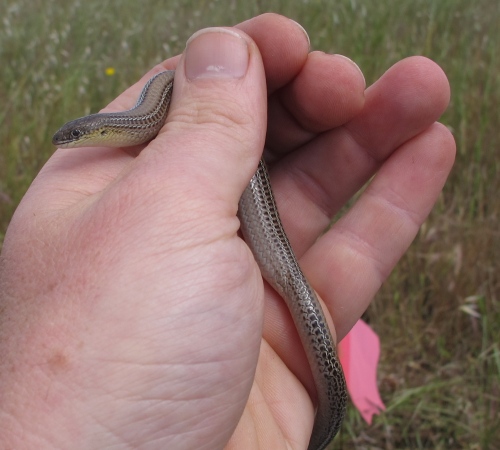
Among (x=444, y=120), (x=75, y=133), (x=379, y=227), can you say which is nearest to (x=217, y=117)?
(x=75, y=133)

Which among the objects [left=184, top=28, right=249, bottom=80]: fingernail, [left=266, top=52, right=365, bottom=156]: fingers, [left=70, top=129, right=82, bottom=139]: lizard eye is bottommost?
[left=266, top=52, right=365, bottom=156]: fingers

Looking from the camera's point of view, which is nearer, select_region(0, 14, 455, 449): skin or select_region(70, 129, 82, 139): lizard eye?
select_region(0, 14, 455, 449): skin

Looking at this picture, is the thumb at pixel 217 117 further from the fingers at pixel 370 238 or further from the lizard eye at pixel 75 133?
the fingers at pixel 370 238

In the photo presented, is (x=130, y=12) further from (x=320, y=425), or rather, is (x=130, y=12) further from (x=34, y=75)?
(x=320, y=425)

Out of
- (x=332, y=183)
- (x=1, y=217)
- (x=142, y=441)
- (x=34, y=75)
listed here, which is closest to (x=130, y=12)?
(x=34, y=75)

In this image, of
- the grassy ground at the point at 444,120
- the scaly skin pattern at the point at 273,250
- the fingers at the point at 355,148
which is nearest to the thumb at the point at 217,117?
the scaly skin pattern at the point at 273,250

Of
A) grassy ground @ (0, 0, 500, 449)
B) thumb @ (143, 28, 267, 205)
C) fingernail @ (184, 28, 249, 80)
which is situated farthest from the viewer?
grassy ground @ (0, 0, 500, 449)

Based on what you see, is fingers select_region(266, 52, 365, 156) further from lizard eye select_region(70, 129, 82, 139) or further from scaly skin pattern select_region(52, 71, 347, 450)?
lizard eye select_region(70, 129, 82, 139)

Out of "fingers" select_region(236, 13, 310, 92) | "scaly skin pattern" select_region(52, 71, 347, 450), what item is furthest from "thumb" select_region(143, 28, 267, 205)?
"scaly skin pattern" select_region(52, 71, 347, 450)

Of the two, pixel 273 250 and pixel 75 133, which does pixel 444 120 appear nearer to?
pixel 273 250

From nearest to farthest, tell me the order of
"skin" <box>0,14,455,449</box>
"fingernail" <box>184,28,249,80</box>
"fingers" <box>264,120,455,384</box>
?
1. "skin" <box>0,14,455,449</box>
2. "fingernail" <box>184,28,249,80</box>
3. "fingers" <box>264,120,455,384</box>
